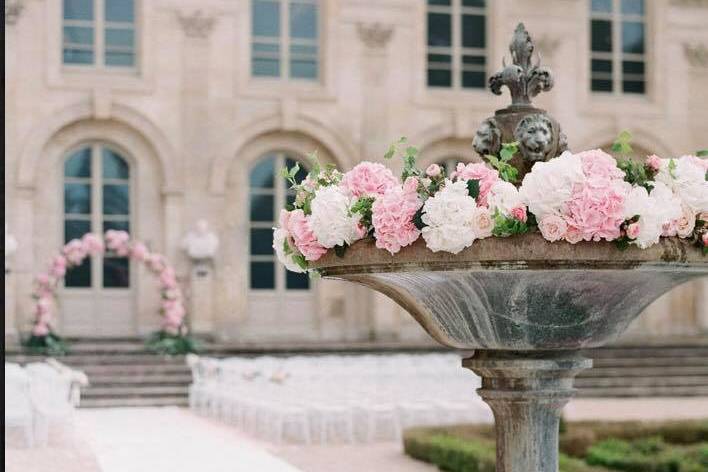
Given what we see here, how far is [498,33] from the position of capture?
22469 mm

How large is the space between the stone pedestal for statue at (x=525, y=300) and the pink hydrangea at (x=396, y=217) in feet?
0.17

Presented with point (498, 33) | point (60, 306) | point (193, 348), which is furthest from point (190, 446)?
point (498, 33)

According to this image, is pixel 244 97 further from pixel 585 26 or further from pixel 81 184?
pixel 585 26

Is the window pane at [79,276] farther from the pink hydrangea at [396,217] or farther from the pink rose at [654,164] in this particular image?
the pink rose at [654,164]

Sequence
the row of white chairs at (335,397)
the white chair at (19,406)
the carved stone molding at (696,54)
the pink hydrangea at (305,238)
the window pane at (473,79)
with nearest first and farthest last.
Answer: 1. the pink hydrangea at (305,238)
2. the white chair at (19,406)
3. the row of white chairs at (335,397)
4. the window pane at (473,79)
5. the carved stone molding at (696,54)

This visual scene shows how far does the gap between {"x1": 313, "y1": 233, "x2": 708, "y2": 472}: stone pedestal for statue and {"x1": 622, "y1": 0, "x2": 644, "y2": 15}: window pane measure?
1875cm

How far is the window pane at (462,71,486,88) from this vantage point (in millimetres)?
22531

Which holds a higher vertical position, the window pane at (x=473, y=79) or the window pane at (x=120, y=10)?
the window pane at (x=120, y=10)

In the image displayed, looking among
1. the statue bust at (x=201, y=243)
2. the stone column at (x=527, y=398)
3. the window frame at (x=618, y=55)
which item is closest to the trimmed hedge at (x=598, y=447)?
the stone column at (x=527, y=398)

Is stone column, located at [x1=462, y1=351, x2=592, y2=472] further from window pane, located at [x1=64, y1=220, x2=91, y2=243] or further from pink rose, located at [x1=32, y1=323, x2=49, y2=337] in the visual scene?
window pane, located at [x1=64, y1=220, x2=91, y2=243]

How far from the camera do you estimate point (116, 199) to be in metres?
20.8

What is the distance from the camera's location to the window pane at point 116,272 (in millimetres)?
20641

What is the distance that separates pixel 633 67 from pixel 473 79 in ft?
9.74

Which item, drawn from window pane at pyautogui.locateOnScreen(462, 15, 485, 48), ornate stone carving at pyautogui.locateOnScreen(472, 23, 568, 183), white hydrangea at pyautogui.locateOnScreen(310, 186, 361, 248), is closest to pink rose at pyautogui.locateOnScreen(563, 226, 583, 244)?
ornate stone carving at pyautogui.locateOnScreen(472, 23, 568, 183)
